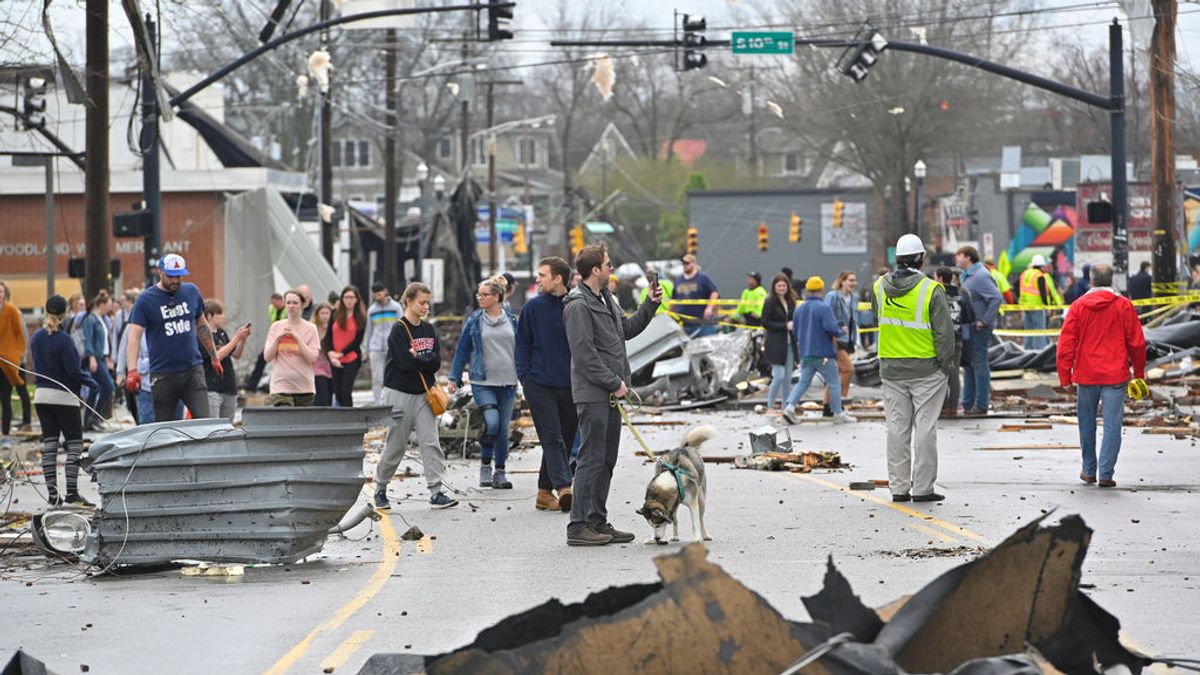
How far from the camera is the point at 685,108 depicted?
9138cm

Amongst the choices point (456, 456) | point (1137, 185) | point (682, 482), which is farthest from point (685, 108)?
point (682, 482)

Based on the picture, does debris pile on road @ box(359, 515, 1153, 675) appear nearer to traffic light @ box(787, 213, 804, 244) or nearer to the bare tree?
the bare tree

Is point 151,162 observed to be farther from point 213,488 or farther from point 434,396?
point 213,488

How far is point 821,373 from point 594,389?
10799mm

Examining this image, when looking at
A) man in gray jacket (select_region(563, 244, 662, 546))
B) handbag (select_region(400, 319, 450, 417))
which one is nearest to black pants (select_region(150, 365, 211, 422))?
handbag (select_region(400, 319, 450, 417))

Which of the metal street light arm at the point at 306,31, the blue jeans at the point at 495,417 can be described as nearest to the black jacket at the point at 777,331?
the metal street light arm at the point at 306,31

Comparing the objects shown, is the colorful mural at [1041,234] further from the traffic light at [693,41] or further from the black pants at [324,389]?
the black pants at [324,389]

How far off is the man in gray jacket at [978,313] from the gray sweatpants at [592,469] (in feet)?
34.2

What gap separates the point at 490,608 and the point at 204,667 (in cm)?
176

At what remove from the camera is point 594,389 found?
38.2ft

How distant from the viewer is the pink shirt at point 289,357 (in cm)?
1723

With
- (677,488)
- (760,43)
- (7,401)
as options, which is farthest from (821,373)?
(677,488)

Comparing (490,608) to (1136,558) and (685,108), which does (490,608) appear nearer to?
(1136,558)

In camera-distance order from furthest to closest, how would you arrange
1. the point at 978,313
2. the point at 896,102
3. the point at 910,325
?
the point at 896,102
the point at 978,313
the point at 910,325
